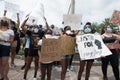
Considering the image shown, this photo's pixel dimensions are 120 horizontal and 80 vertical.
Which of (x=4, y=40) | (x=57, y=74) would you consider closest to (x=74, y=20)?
(x=57, y=74)

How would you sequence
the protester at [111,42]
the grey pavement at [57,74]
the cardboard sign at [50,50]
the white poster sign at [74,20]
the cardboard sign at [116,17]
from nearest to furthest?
1. the cardboard sign at [50,50]
2. the protester at [111,42]
3. the grey pavement at [57,74]
4. the white poster sign at [74,20]
5. the cardboard sign at [116,17]

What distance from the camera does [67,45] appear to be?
11.4m

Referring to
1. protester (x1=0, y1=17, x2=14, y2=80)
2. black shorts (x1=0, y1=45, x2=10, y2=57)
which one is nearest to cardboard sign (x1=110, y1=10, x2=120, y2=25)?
protester (x1=0, y1=17, x2=14, y2=80)

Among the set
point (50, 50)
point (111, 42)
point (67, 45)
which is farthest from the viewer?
point (111, 42)

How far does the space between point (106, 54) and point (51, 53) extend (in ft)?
5.42

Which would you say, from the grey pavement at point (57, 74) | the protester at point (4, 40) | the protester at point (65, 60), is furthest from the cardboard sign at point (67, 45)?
the protester at point (4, 40)

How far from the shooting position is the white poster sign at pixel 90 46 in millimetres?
11227

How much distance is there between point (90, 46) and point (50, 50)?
1278 mm

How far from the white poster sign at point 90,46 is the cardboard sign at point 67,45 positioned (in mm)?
216

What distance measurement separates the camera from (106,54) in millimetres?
11117

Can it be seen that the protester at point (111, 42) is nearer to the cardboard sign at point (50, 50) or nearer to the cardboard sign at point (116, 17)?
the cardboard sign at point (50, 50)

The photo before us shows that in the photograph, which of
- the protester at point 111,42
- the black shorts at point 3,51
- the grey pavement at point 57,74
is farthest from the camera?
the grey pavement at point 57,74

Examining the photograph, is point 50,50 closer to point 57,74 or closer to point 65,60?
point 65,60

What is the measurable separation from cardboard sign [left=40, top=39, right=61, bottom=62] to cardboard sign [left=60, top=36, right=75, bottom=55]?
157 mm
